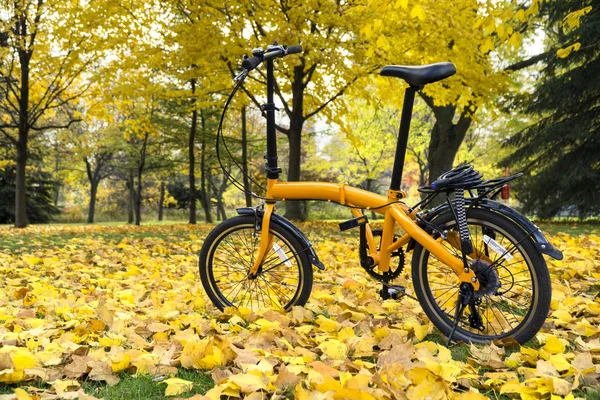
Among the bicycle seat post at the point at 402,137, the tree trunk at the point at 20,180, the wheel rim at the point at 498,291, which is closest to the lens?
the wheel rim at the point at 498,291

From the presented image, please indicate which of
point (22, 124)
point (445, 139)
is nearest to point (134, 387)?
point (445, 139)

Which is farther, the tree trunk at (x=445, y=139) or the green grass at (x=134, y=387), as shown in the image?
the tree trunk at (x=445, y=139)

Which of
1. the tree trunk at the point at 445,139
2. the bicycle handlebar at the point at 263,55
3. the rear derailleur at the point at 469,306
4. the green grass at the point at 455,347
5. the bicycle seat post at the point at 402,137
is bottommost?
the green grass at the point at 455,347

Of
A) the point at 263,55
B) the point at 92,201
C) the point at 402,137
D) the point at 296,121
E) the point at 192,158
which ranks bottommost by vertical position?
the point at 402,137

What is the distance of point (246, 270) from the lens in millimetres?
2992

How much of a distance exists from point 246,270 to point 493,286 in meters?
1.49

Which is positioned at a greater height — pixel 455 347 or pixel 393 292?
pixel 393 292

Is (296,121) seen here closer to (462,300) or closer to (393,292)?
(393,292)

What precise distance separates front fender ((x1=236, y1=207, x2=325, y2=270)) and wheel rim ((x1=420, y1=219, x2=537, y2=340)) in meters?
0.61

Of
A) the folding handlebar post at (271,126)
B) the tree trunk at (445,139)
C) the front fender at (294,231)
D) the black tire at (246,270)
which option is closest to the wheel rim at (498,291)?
the front fender at (294,231)

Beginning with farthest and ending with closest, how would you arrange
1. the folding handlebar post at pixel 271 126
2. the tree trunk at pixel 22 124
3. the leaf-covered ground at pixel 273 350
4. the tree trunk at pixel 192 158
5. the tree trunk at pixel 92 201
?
the tree trunk at pixel 92 201
the tree trunk at pixel 192 158
the tree trunk at pixel 22 124
the folding handlebar post at pixel 271 126
the leaf-covered ground at pixel 273 350

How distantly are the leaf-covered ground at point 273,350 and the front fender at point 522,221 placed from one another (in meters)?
0.40

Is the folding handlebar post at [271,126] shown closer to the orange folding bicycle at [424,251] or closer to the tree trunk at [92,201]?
the orange folding bicycle at [424,251]

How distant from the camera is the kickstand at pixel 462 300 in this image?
2287 mm
